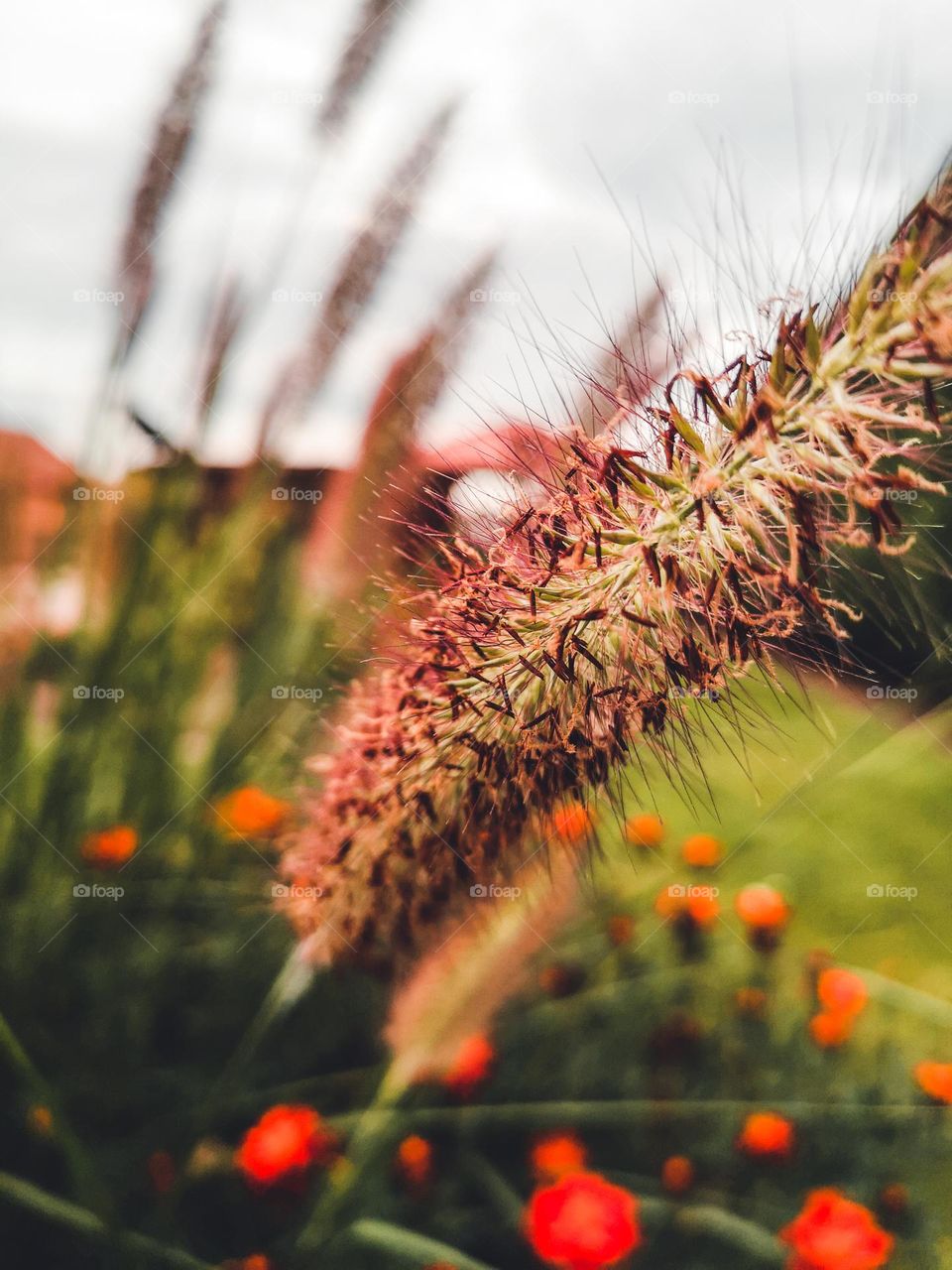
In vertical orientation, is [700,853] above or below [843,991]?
above

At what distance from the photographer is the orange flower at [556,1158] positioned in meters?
0.60

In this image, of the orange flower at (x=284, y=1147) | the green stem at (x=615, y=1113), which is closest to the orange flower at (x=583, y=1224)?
the green stem at (x=615, y=1113)

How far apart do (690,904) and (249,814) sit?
15.3 inches

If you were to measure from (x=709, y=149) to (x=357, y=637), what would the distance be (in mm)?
464

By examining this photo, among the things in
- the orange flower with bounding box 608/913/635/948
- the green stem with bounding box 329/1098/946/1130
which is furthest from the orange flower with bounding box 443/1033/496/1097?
the orange flower with bounding box 608/913/635/948

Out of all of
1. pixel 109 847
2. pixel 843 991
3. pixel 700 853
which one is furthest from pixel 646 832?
pixel 109 847

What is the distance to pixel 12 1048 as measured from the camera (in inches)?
15.8

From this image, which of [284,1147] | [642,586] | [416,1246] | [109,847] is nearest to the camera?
[642,586]

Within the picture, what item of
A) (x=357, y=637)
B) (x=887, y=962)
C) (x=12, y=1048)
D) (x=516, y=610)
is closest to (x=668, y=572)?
(x=516, y=610)

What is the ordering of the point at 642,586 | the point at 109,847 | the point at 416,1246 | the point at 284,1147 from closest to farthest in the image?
the point at 642,586
the point at 416,1246
the point at 284,1147
the point at 109,847

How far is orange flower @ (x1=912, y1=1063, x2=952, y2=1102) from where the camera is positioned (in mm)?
621

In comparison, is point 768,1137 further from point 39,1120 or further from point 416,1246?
point 39,1120

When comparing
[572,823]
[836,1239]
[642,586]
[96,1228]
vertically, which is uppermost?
[642,586]

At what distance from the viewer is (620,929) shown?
698mm
